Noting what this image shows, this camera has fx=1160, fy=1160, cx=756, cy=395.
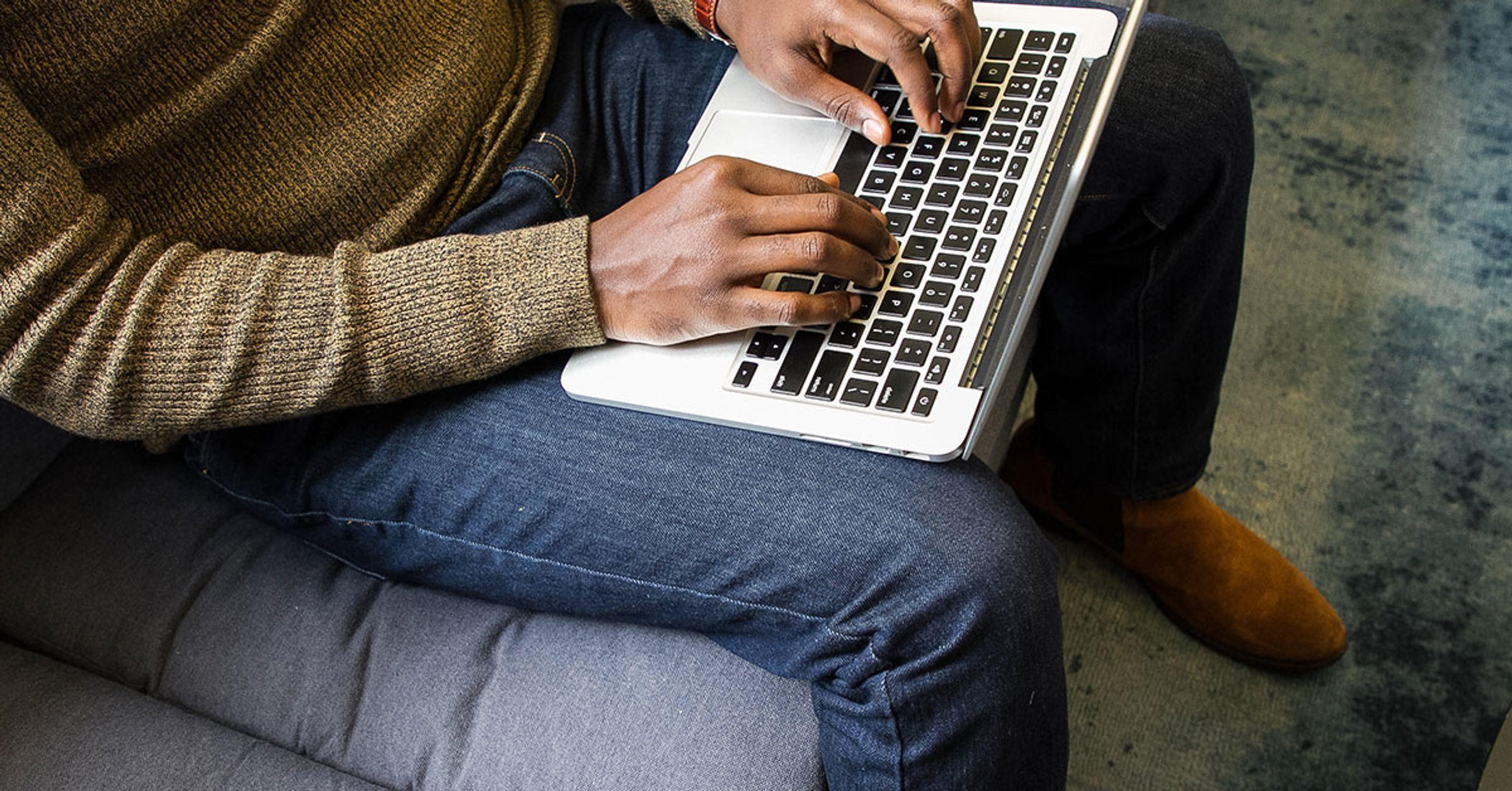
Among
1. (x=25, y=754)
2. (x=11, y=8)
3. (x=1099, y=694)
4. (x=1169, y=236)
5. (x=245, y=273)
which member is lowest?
(x=1099, y=694)

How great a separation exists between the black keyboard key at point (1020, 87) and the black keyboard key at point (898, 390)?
0.26m

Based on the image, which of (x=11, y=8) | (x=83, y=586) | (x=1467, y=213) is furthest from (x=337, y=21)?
(x=1467, y=213)

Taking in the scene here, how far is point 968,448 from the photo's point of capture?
74 cm

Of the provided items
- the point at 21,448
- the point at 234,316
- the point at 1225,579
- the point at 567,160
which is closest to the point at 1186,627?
the point at 1225,579

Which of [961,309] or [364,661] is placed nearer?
[961,309]

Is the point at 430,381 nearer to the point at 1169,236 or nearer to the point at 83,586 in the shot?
the point at 83,586

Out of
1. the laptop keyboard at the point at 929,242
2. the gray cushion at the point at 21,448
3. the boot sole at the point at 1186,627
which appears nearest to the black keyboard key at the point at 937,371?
the laptop keyboard at the point at 929,242

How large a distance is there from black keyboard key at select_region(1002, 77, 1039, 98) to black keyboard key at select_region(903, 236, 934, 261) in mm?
150

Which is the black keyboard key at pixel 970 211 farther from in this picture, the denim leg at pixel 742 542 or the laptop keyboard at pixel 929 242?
the denim leg at pixel 742 542

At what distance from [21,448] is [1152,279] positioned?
3.39ft

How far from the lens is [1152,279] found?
1014mm

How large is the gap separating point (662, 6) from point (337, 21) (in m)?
0.28

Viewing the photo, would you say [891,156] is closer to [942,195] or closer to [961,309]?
[942,195]

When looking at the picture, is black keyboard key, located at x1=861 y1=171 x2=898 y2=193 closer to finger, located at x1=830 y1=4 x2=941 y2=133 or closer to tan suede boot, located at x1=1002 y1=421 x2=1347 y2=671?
finger, located at x1=830 y1=4 x2=941 y2=133
